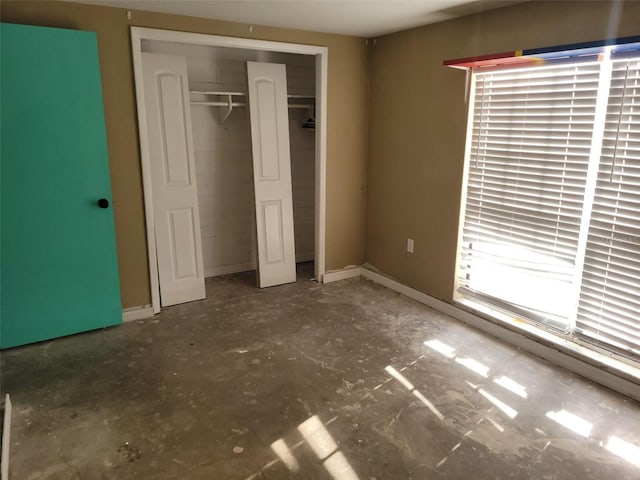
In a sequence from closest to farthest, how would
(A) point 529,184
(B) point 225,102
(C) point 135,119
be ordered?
(A) point 529,184 < (C) point 135,119 < (B) point 225,102

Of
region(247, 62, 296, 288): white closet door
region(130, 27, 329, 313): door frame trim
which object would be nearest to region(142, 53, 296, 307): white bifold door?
region(247, 62, 296, 288): white closet door

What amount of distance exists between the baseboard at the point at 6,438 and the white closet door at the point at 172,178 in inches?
58.2

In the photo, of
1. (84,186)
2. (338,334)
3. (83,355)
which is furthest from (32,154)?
(338,334)

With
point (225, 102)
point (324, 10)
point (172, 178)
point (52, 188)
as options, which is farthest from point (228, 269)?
point (324, 10)

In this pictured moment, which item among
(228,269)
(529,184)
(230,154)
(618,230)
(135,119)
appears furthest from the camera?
(228,269)

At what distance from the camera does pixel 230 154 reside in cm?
448

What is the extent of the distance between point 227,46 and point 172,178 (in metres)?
1.16

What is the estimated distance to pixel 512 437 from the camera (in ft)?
7.47

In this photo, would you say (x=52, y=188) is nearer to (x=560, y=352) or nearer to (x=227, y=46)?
(x=227, y=46)

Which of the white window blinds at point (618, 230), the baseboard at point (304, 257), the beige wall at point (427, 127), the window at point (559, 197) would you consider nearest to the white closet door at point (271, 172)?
the baseboard at point (304, 257)

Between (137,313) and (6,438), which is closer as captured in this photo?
(6,438)

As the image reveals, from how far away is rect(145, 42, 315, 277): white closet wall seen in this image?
421 cm

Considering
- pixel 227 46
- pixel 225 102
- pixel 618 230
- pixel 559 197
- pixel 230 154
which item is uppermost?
pixel 227 46

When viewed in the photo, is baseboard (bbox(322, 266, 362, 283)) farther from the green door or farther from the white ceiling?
the white ceiling
